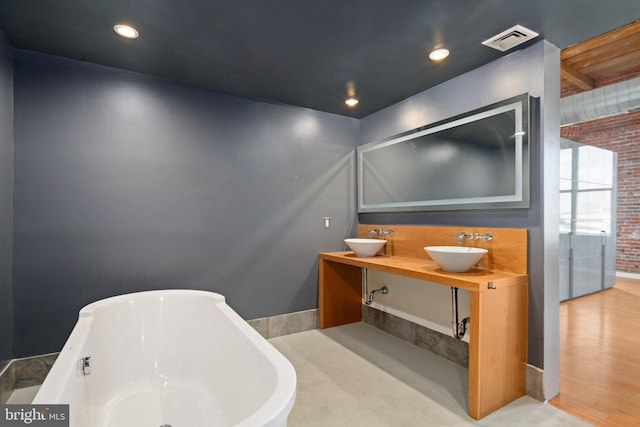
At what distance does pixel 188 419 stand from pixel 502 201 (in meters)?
2.44

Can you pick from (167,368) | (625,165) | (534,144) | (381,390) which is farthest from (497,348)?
(625,165)

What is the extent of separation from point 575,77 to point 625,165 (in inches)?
101

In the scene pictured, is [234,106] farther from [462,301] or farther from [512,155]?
[462,301]

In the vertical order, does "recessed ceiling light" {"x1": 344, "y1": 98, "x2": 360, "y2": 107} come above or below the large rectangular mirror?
above

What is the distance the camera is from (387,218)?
11.0 feet

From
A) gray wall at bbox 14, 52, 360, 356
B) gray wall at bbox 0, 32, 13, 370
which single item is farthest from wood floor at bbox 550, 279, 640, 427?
gray wall at bbox 0, 32, 13, 370

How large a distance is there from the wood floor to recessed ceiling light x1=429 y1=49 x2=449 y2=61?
2405 millimetres

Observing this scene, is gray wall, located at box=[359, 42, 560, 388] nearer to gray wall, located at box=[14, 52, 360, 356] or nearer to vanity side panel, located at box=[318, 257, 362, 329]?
vanity side panel, located at box=[318, 257, 362, 329]

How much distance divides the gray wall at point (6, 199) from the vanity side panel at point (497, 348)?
2979 mm

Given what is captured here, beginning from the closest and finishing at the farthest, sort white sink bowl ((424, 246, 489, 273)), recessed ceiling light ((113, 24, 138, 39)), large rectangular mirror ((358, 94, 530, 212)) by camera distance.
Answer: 1. recessed ceiling light ((113, 24, 138, 39))
2. white sink bowl ((424, 246, 489, 273))
3. large rectangular mirror ((358, 94, 530, 212))

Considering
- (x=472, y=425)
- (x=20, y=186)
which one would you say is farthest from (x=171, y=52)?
(x=472, y=425)

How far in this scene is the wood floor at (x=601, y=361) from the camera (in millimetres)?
1926

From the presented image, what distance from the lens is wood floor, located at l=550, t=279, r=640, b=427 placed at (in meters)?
1.93

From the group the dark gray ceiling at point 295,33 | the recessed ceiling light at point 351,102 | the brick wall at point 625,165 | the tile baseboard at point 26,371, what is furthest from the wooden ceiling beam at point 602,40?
the tile baseboard at point 26,371
